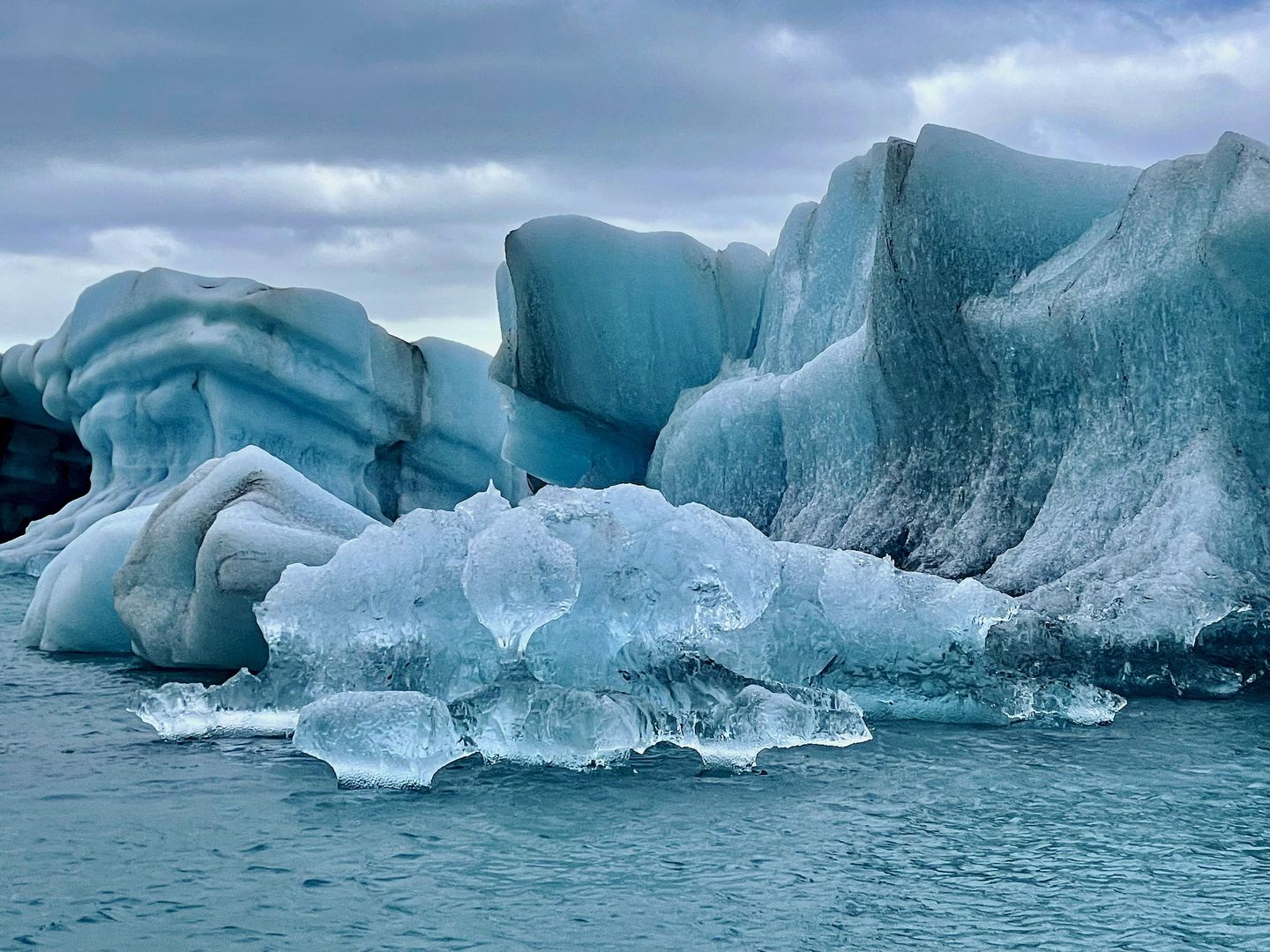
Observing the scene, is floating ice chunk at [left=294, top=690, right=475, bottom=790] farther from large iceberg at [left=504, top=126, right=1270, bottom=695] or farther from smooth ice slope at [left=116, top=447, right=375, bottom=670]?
large iceberg at [left=504, top=126, right=1270, bottom=695]

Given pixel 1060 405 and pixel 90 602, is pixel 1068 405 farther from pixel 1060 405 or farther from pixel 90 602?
pixel 90 602

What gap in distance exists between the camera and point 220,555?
469cm

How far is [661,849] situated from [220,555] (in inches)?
104

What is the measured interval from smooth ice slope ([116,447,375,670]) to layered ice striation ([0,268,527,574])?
18.2ft

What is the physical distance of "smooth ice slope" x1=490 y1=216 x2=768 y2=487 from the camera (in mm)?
8188

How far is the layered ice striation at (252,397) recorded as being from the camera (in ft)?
35.3

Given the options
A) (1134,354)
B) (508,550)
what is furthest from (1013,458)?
(508,550)

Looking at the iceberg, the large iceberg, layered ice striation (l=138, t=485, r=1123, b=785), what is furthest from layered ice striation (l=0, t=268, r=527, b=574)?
layered ice striation (l=138, t=485, r=1123, b=785)

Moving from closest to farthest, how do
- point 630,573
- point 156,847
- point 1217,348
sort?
point 156,847, point 630,573, point 1217,348

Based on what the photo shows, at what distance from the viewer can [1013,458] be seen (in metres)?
5.48

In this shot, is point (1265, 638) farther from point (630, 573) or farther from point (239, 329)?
point (239, 329)

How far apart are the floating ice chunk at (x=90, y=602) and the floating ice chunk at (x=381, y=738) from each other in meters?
2.49

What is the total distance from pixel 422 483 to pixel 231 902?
10218 millimetres

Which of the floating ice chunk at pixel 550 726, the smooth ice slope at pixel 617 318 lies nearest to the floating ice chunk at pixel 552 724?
the floating ice chunk at pixel 550 726
